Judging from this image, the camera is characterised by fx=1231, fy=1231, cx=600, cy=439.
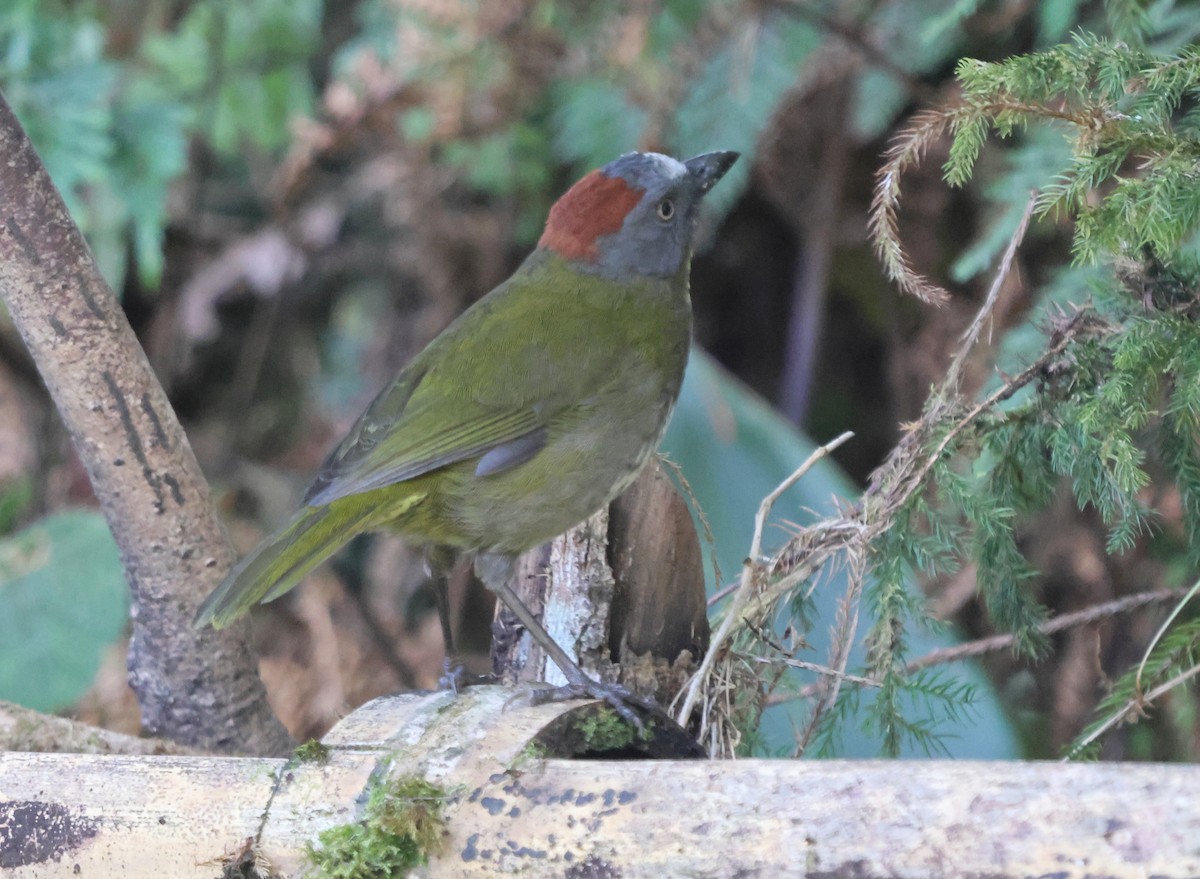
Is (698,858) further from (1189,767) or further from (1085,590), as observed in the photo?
(1085,590)

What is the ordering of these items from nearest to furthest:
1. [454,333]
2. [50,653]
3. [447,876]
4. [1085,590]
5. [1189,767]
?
[1189,767] < [447,876] < [454,333] < [50,653] < [1085,590]

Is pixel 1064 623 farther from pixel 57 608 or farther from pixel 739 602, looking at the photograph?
pixel 57 608

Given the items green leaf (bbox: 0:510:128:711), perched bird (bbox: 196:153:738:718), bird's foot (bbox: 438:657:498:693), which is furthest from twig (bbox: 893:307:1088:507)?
green leaf (bbox: 0:510:128:711)

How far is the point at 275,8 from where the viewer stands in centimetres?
438

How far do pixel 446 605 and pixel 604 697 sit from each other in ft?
2.37

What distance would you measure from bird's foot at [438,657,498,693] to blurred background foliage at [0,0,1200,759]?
725 millimetres

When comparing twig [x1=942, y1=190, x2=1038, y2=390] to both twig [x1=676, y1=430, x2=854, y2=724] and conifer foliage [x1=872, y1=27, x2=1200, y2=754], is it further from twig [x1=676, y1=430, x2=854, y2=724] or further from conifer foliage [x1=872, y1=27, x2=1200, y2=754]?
twig [x1=676, y1=430, x2=854, y2=724]

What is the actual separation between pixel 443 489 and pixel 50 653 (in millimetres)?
1268

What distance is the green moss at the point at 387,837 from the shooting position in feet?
5.03

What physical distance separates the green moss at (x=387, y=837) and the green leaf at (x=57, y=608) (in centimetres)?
170

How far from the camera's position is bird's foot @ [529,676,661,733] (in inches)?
76.0

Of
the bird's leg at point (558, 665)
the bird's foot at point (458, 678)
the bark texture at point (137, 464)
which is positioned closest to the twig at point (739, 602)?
the bird's leg at point (558, 665)

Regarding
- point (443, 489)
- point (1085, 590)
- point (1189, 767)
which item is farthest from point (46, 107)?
point (1085, 590)

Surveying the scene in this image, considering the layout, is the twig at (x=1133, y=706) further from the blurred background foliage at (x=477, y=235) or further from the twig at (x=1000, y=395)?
the blurred background foliage at (x=477, y=235)
